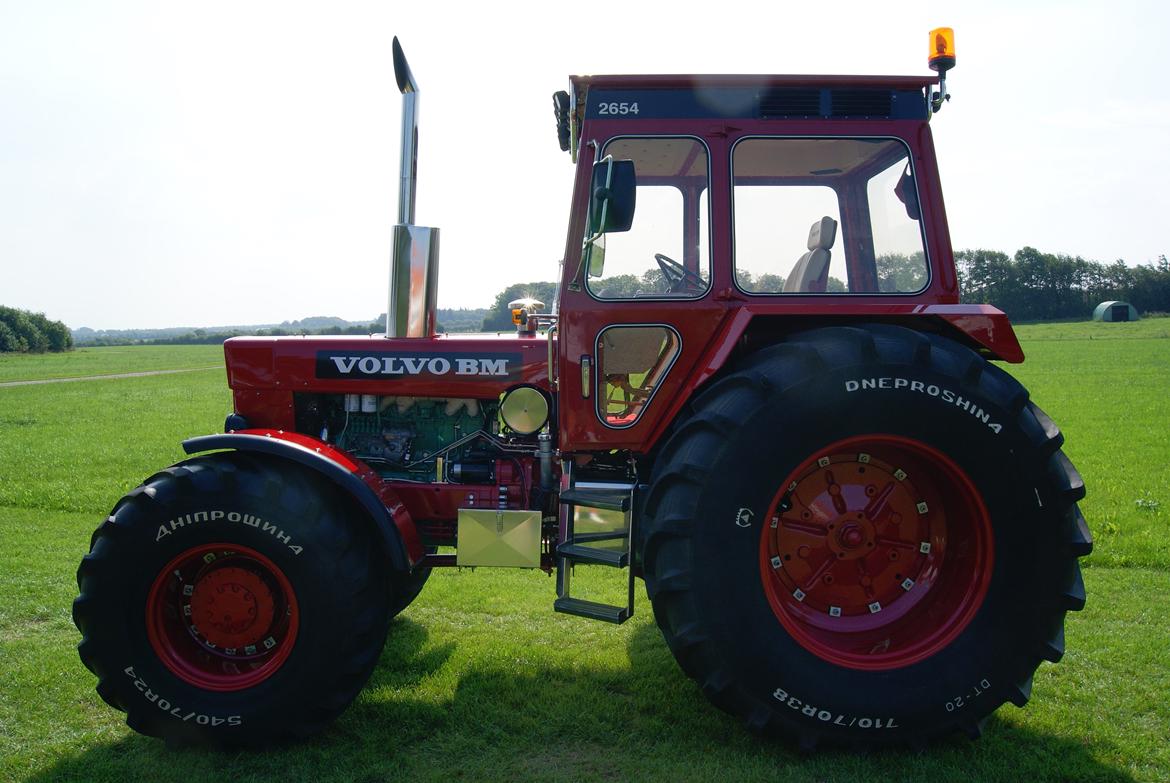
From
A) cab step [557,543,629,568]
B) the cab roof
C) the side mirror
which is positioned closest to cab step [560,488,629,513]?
cab step [557,543,629,568]

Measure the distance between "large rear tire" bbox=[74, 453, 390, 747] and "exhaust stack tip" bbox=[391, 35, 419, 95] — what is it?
6.95ft

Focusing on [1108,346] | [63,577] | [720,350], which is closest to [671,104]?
[720,350]

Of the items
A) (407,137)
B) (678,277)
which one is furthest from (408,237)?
(678,277)

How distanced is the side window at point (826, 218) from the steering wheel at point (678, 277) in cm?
19

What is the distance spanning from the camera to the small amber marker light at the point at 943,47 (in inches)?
149

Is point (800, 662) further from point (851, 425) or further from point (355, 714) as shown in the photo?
point (355, 714)

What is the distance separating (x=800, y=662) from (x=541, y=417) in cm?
175

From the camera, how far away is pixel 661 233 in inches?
160

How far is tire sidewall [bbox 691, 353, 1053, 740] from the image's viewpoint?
342cm

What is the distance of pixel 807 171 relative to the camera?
4.06 metres

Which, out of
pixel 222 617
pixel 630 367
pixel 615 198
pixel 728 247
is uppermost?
pixel 615 198

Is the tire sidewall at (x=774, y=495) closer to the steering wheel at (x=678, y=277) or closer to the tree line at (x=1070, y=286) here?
the steering wheel at (x=678, y=277)

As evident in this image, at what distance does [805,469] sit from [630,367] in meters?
0.93

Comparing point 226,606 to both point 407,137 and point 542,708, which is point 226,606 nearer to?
point 542,708
